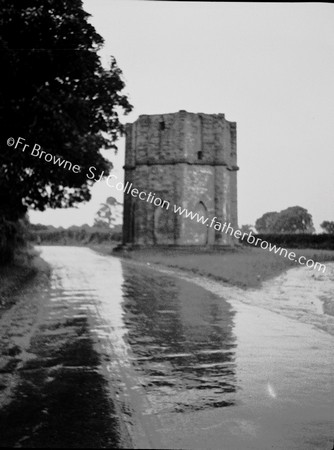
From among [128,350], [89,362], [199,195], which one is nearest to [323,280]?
[128,350]

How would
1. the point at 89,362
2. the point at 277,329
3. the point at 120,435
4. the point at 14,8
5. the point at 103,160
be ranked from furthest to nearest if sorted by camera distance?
the point at 103,160, the point at 277,329, the point at 14,8, the point at 89,362, the point at 120,435

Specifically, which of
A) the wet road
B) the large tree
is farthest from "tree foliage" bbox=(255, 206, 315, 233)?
the large tree

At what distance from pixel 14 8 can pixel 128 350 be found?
4.68m

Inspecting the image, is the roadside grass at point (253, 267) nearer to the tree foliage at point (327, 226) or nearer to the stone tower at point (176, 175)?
the tree foliage at point (327, 226)

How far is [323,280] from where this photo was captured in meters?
6.93

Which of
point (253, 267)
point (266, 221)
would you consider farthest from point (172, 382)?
point (253, 267)

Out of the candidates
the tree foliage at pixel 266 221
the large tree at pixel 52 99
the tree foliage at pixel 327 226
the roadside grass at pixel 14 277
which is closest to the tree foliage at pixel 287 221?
the tree foliage at pixel 266 221

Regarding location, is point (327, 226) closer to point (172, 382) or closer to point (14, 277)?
point (172, 382)

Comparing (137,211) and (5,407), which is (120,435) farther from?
(137,211)

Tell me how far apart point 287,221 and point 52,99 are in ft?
12.3

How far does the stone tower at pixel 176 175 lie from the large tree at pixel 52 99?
22625mm

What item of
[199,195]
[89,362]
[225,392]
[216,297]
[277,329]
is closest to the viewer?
[225,392]

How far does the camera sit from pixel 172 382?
419cm

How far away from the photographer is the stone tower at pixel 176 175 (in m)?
31.2
